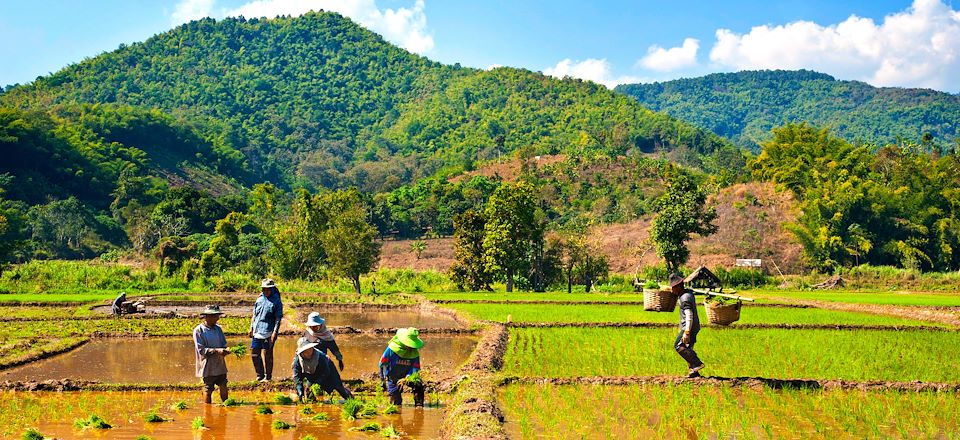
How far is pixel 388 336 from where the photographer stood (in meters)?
24.1

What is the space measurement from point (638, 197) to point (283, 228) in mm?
48470

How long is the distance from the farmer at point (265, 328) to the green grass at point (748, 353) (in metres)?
4.55

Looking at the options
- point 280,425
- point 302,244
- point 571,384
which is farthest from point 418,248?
point 280,425

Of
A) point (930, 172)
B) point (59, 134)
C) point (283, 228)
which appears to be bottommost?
point (283, 228)

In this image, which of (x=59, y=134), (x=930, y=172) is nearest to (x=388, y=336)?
(x=930, y=172)

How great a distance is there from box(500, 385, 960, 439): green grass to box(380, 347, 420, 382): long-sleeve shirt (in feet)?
4.90

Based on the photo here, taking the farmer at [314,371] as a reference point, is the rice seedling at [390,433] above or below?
below

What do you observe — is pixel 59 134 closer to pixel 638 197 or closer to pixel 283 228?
pixel 283 228

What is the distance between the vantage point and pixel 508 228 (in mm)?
47625

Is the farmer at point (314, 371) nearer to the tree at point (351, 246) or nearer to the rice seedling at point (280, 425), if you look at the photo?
the rice seedling at point (280, 425)

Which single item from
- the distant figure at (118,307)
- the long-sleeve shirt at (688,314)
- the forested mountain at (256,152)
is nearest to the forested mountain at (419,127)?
the forested mountain at (256,152)

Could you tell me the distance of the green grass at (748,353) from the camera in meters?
15.5

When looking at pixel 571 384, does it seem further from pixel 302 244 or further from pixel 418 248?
pixel 418 248

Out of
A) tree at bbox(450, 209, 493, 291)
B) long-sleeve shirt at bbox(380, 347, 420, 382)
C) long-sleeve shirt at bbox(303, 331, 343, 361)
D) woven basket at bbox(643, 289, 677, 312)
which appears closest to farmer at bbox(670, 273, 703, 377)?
woven basket at bbox(643, 289, 677, 312)
